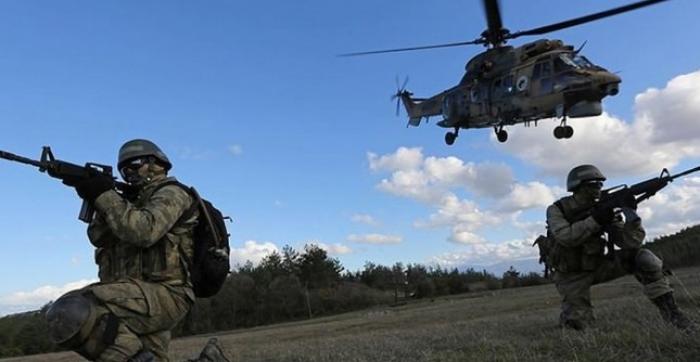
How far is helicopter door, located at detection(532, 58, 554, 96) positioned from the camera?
2216 centimetres

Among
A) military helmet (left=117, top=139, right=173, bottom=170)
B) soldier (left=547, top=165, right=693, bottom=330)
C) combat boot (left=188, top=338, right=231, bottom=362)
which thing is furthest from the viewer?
soldier (left=547, top=165, right=693, bottom=330)

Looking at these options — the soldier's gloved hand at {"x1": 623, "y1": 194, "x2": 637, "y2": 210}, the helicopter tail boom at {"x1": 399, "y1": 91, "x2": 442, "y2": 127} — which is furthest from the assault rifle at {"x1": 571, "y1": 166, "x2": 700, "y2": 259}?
the helicopter tail boom at {"x1": 399, "y1": 91, "x2": 442, "y2": 127}

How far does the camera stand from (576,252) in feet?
26.1

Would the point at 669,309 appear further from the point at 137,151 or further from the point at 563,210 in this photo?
the point at 137,151

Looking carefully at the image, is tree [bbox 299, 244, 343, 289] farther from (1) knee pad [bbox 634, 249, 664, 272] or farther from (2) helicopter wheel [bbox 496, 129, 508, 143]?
(1) knee pad [bbox 634, 249, 664, 272]

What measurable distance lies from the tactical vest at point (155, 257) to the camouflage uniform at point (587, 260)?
447cm

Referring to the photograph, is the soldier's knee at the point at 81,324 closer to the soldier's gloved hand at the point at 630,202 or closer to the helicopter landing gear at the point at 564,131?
the soldier's gloved hand at the point at 630,202

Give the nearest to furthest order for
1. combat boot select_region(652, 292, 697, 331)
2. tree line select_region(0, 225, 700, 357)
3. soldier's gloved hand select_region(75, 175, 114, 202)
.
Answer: soldier's gloved hand select_region(75, 175, 114, 202) < combat boot select_region(652, 292, 697, 331) < tree line select_region(0, 225, 700, 357)

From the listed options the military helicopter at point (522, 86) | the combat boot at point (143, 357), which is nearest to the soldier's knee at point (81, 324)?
the combat boot at point (143, 357)

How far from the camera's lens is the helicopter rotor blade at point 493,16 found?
15696 millimetres

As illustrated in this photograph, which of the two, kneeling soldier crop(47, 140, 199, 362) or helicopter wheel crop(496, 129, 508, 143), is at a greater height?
helicopter wheel crop(496, 129, 508, 143)

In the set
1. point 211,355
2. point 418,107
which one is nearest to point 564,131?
point 418,107

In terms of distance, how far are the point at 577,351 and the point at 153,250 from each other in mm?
3493

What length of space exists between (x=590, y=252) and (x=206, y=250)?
4699 mm
